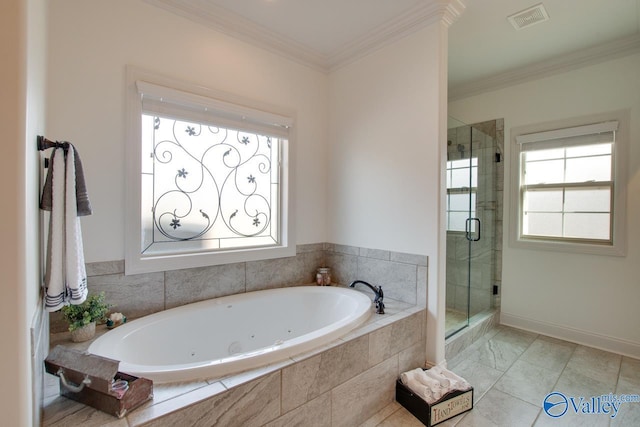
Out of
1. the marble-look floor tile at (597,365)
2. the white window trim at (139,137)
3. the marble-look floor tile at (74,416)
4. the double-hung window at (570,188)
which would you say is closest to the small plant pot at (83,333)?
the white window trim at (139,137)

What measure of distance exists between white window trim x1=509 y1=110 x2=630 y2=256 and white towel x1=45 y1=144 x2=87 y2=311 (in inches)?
142

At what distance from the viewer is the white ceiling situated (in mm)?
2008

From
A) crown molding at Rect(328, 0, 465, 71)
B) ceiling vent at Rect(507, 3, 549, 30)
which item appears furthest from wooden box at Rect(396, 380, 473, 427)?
ceiling vent at Rect(507, 3, 549, 30)

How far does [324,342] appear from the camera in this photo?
5.16 ft

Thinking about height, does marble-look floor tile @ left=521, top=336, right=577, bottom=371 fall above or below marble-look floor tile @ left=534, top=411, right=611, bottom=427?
above

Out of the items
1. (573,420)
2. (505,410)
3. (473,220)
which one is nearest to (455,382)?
(505,410)

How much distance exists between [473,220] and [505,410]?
1720 mm

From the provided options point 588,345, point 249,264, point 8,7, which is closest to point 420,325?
point 249,264

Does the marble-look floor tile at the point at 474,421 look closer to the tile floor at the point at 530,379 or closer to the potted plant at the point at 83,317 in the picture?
the tile floor at the point at 530,379

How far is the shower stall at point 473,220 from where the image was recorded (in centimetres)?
283

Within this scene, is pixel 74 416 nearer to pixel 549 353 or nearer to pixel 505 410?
pixel 505 410

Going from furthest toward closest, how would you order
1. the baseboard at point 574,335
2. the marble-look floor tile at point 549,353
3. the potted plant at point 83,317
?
the baseboard at point 574,335 → the marble-look floor tile at point 549,353 → the potted plant at point 83,317

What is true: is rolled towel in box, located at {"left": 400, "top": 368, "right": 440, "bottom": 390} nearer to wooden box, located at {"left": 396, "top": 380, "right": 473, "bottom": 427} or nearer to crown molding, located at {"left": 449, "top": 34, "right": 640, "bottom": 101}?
wooden box, located at {"left": 396, "top": 380, "right": 473, "bottom": 427}

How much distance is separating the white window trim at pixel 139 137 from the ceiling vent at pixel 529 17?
1862 millimetres
